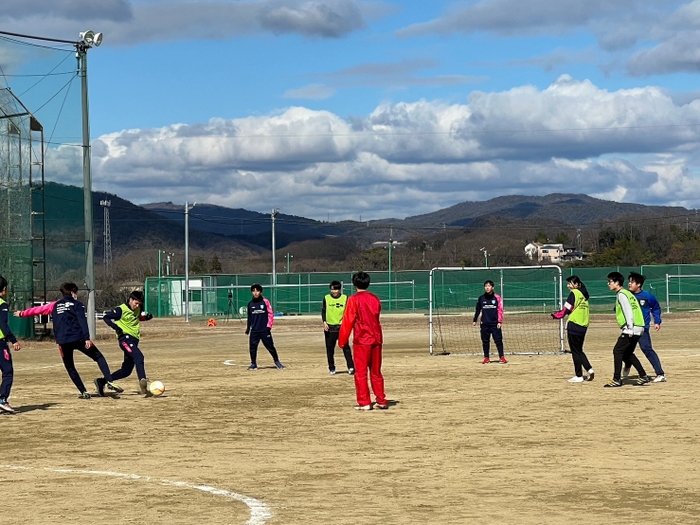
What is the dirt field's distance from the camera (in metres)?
8.70

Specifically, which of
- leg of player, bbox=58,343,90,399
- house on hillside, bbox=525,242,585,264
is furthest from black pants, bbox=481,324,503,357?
house on hillside, bbox=525,242,585,264

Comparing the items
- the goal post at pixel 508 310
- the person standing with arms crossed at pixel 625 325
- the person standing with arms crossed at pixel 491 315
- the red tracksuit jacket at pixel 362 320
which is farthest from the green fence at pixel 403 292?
the red tracksuit jacket at pixel 362 320

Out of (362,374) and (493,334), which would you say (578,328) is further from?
(493,334)

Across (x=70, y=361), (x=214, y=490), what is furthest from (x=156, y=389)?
(x=214, y=490)

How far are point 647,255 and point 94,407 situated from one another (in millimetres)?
96799

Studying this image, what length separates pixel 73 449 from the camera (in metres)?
12.4

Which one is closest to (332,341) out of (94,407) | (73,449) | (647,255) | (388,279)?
(94,407)

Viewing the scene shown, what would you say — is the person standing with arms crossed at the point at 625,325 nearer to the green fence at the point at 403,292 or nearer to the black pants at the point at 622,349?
the black pants at the point at 622,349

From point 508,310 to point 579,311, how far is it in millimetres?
41983

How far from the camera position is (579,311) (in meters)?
19.5

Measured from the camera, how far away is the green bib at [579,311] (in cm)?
1945

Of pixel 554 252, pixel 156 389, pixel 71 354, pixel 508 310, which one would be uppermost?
pixel 554 252

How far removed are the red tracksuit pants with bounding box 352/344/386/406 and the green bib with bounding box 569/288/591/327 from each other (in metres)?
5.19

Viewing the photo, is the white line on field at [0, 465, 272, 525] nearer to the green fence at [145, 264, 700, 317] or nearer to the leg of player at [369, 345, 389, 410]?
the leg of player at [369, 345, 389, 410]
